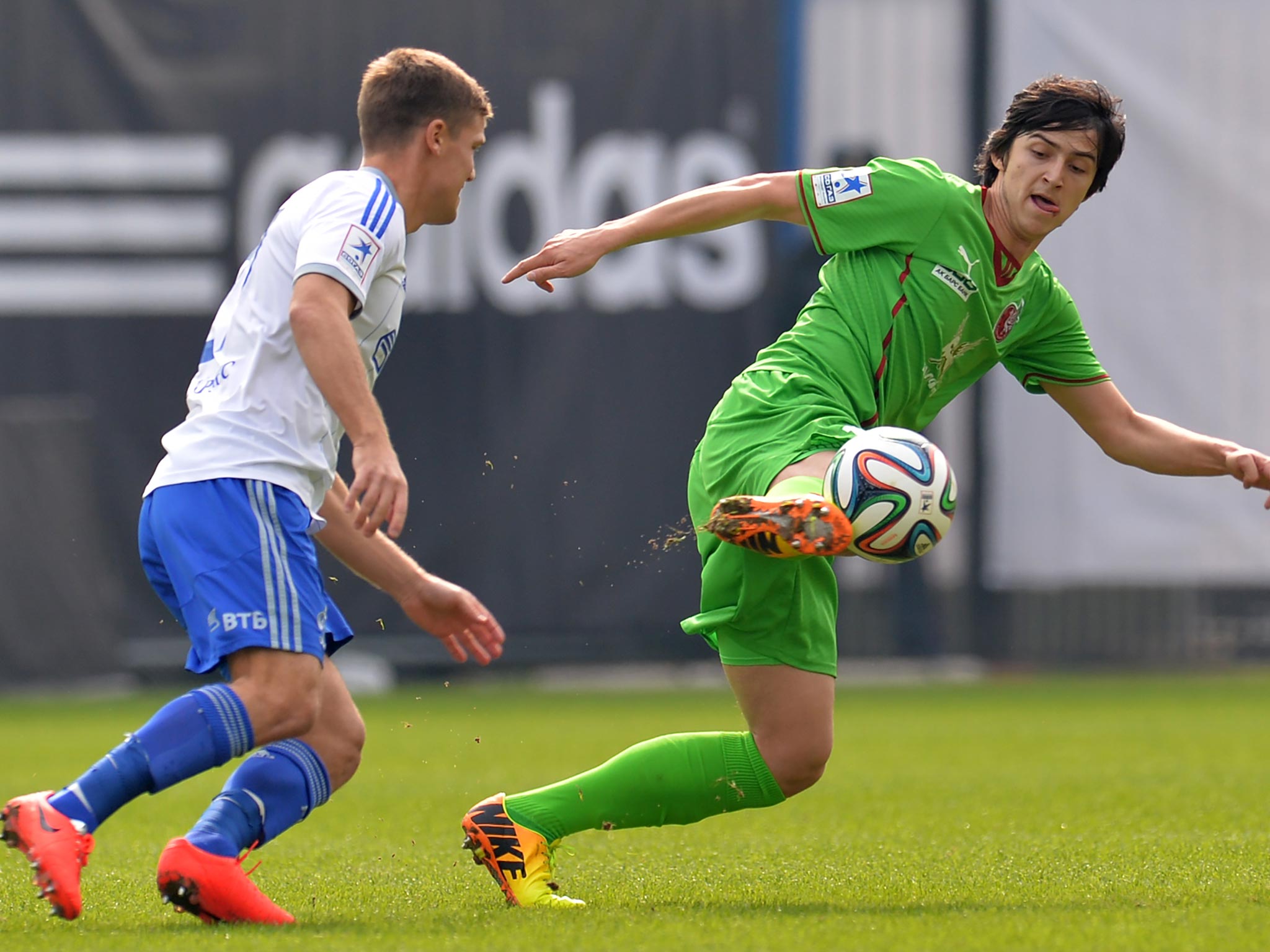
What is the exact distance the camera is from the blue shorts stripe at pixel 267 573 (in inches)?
124

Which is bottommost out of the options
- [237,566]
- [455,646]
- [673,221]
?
[455,646]

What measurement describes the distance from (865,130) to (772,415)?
318 inches

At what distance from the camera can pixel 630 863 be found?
14.1 feet

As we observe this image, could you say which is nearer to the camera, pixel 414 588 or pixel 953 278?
pixel 414 588

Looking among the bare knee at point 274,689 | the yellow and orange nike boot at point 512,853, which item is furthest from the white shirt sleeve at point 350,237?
the yellow and orange nike boot at point 512,853

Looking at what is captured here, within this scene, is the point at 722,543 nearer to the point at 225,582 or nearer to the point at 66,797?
the point at 225,582

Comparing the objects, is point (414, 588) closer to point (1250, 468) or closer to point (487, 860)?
point (487, 860)

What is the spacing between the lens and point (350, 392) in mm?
3107

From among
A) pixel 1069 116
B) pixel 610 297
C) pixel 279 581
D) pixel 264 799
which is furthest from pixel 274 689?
pixel 610 297

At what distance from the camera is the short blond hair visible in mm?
3512

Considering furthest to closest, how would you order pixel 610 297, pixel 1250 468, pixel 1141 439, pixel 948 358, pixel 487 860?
pixel 610 297, pixel 1141 439, pixel 1250 468, pixel 948 358, pixel 487 860

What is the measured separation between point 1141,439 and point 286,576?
218 centimetres

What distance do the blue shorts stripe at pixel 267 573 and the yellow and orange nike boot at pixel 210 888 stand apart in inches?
16.9

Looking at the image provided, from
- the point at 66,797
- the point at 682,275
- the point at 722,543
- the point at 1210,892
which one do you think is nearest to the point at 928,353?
the point at 722,543
